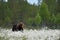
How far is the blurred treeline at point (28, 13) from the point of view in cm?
5379

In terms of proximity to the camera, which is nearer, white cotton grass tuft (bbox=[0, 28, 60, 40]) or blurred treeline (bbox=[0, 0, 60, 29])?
white cotton grass tuft (bbox=[0, 28, 60, 40])

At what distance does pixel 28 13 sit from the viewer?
65938 millimetres

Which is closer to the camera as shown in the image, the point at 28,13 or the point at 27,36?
the point at 27,36

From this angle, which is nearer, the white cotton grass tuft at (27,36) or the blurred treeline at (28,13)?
the white cotton grass tuft at (27,36)

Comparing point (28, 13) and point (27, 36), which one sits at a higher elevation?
point (27, 36)

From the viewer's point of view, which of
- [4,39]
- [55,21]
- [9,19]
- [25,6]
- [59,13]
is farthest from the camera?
[25,6]

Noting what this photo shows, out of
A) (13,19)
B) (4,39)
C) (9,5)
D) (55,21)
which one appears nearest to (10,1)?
(9,5)

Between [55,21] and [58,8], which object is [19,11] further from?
[55,21]

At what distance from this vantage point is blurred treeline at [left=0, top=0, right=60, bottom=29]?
176 ft

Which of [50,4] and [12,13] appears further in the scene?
[50,4]

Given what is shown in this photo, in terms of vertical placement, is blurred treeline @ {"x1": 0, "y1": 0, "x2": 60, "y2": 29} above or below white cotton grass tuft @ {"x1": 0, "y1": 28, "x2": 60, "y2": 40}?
below

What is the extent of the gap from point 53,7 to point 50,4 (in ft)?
6.49

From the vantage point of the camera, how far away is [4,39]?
9008 mm

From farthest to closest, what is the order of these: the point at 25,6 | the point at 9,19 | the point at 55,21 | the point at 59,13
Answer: the point at 25,6 → the point at 59,13 → the point at 9,19 → the point at 55,21
